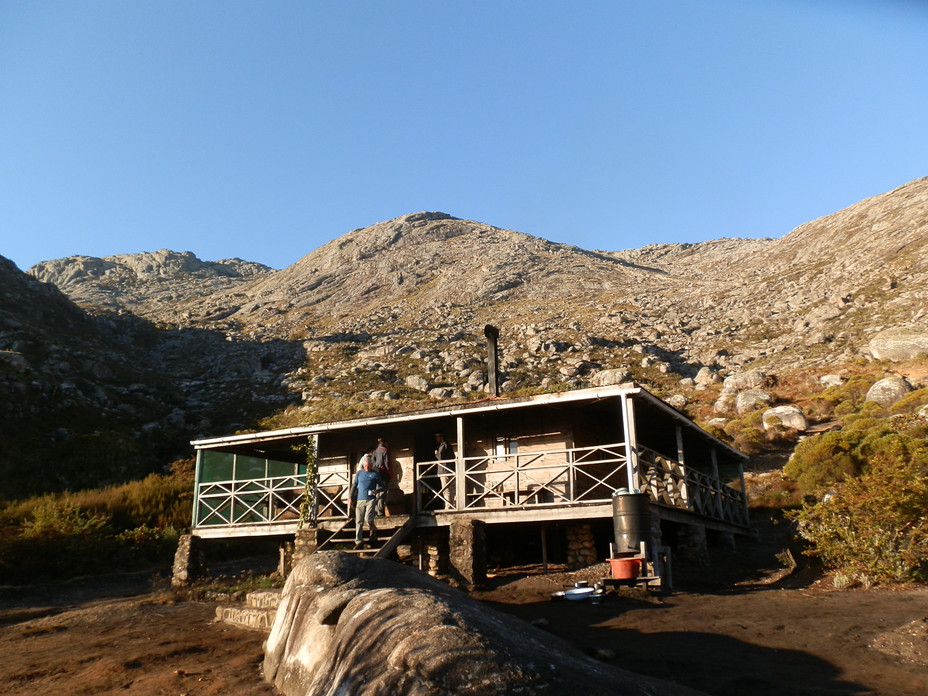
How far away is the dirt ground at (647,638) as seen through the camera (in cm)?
627

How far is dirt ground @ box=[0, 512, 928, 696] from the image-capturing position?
6.27 meters

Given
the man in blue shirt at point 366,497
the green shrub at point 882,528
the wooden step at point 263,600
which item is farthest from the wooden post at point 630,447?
the wooden step at point 263,600

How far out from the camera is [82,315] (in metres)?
57.6

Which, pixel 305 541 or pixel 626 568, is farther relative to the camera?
pixel 305 541

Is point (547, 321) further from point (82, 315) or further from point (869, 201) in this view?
point (869, 201)

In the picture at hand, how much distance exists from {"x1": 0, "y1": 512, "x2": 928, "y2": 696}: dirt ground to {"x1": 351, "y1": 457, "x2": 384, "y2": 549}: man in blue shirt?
287 cm

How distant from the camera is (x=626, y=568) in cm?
1108

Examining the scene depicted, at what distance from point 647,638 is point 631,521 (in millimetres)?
3718

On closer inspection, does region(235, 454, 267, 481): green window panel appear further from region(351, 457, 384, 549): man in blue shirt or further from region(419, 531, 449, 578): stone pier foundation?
region(351, 457, 384, 549): man in blue shirt

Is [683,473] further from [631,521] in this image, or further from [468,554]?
[468,554]

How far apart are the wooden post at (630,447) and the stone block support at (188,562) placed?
10.9 metres

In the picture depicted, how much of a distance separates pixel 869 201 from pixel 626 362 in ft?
164

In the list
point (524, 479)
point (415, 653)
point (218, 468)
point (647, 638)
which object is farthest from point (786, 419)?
point (415, 653)

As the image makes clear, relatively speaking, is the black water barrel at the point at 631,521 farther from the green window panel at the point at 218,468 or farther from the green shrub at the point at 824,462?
the green window panel at the point at 218,468
